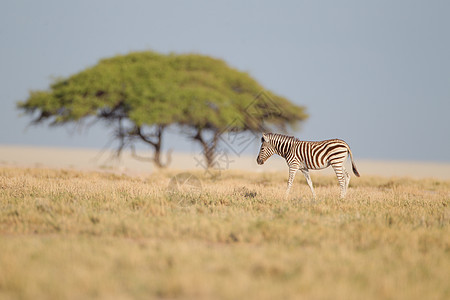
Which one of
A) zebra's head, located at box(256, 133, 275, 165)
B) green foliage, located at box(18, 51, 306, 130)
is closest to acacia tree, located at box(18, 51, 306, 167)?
green foliage, located at box(18, 51, 306, 130)

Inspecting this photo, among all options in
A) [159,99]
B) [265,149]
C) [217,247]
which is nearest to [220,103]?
[159,99]

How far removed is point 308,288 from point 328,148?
31.5 feet

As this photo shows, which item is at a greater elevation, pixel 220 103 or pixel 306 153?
pixel 220 103

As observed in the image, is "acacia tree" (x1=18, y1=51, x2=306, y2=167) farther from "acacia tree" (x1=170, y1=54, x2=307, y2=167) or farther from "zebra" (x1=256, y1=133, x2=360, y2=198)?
"zebra" (x1=256, y1=133, x2=360, y2=198)

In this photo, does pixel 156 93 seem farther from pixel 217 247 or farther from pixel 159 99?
pixel 217 247

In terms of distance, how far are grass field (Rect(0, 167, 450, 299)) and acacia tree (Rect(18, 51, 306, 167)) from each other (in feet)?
57.9

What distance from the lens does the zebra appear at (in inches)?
586

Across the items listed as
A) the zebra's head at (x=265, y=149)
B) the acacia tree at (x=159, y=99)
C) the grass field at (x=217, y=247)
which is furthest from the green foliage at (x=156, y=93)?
the grass field at (x=217, y=247)

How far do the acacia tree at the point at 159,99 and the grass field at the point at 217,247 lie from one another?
1765cm

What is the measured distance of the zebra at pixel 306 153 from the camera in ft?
48.9

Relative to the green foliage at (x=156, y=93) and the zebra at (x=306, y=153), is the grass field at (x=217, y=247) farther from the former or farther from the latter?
the green foliage at (x=156, y=93)

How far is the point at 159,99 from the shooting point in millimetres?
31766

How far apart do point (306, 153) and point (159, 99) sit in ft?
60.7

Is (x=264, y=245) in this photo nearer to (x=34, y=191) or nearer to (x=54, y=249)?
(x=54, y=249)
